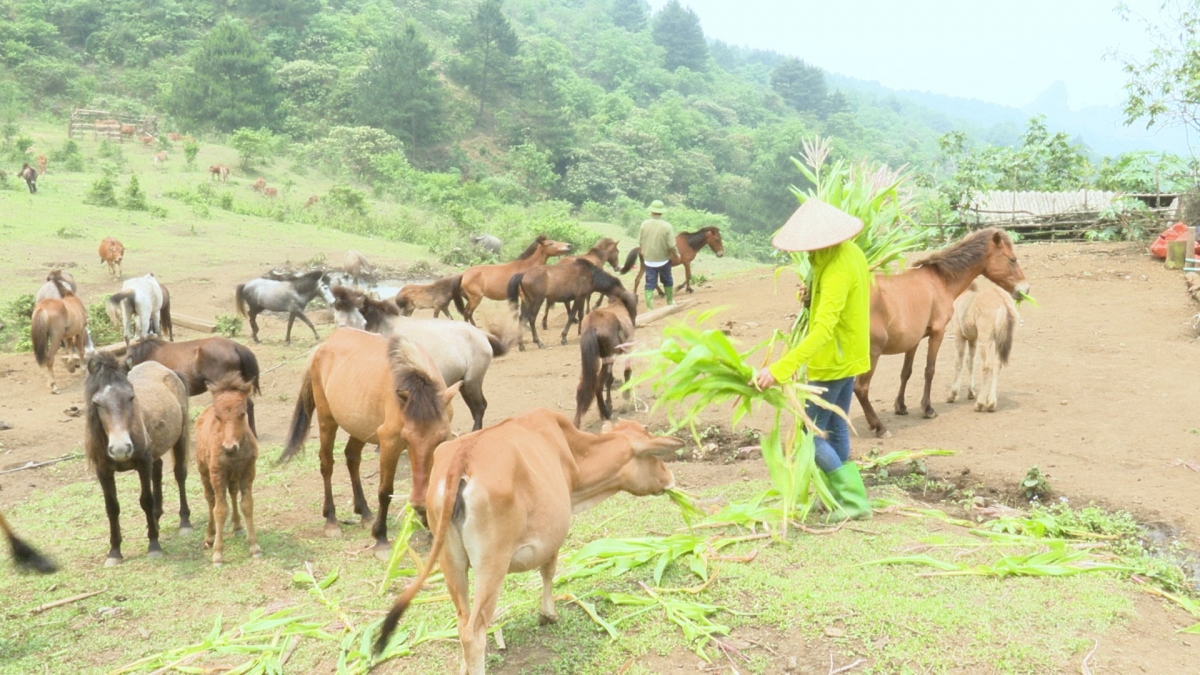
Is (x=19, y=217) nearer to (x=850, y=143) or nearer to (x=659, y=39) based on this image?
(x=850, y=143)

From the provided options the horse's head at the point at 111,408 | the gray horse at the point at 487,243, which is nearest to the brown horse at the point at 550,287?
the horse's head at the point at 111,408

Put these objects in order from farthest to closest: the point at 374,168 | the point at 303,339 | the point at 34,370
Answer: the point at 374,168 < the point at 303,339 < the point at 34,370

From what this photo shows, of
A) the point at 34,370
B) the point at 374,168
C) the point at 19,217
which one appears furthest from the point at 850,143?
the point at 34,370

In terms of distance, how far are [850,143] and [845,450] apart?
95.1 meters

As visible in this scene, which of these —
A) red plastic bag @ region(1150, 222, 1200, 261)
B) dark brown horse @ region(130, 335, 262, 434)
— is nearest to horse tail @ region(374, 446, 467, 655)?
dark brown horse @ region(130, 335, 262, 434)

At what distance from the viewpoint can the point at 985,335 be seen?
982cm

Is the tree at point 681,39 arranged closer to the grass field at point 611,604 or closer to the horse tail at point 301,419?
the horse tail at point 301,419

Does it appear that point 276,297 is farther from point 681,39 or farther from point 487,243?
point 681,39

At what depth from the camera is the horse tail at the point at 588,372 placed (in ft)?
34.0

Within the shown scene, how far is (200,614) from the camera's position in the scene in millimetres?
5863

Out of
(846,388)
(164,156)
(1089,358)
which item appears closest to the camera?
(846,388)

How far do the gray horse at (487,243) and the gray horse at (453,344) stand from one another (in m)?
17.9

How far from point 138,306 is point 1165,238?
18.0 meters

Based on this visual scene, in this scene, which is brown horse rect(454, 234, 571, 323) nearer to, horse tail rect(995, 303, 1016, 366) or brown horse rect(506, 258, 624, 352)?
brown horse rect(506, 258, 624, 352)
